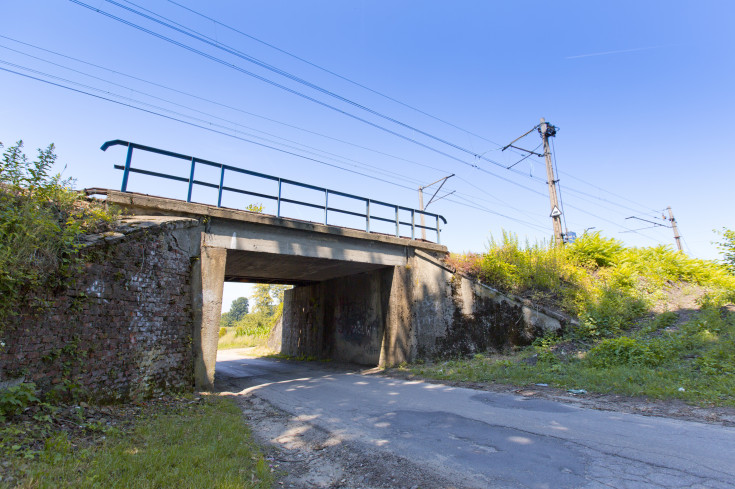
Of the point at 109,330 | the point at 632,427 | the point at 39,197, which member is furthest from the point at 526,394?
the point at 39,197

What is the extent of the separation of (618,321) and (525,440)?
9.89 metres

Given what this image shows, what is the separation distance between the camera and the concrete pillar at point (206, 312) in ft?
29.6

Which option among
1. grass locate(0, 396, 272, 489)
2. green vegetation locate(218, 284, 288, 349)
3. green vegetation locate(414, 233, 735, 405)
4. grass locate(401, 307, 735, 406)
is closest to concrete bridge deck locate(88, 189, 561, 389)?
green vegetation locate(414, 233, 735, 405)

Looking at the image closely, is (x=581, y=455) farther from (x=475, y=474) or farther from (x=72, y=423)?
(x=72, y=423)

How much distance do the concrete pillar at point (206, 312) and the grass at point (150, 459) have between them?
364cm

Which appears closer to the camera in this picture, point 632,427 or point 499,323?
point 632,427

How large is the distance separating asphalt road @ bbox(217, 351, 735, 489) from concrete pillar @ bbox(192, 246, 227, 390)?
7.92ft

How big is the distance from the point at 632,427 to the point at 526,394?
258 centimetres

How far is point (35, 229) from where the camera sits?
217 inches

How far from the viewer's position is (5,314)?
490 cm

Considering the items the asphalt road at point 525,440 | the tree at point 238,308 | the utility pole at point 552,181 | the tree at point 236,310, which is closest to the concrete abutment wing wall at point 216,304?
the asphalt road at point 525,440

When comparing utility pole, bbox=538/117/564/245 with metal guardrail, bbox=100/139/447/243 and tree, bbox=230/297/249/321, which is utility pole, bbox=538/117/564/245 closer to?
metal guardrail, bbox=100/139/447/243

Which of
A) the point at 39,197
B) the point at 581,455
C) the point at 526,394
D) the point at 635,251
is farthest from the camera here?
the point at 635,251

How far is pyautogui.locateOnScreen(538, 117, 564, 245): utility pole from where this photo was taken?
17062 mm
